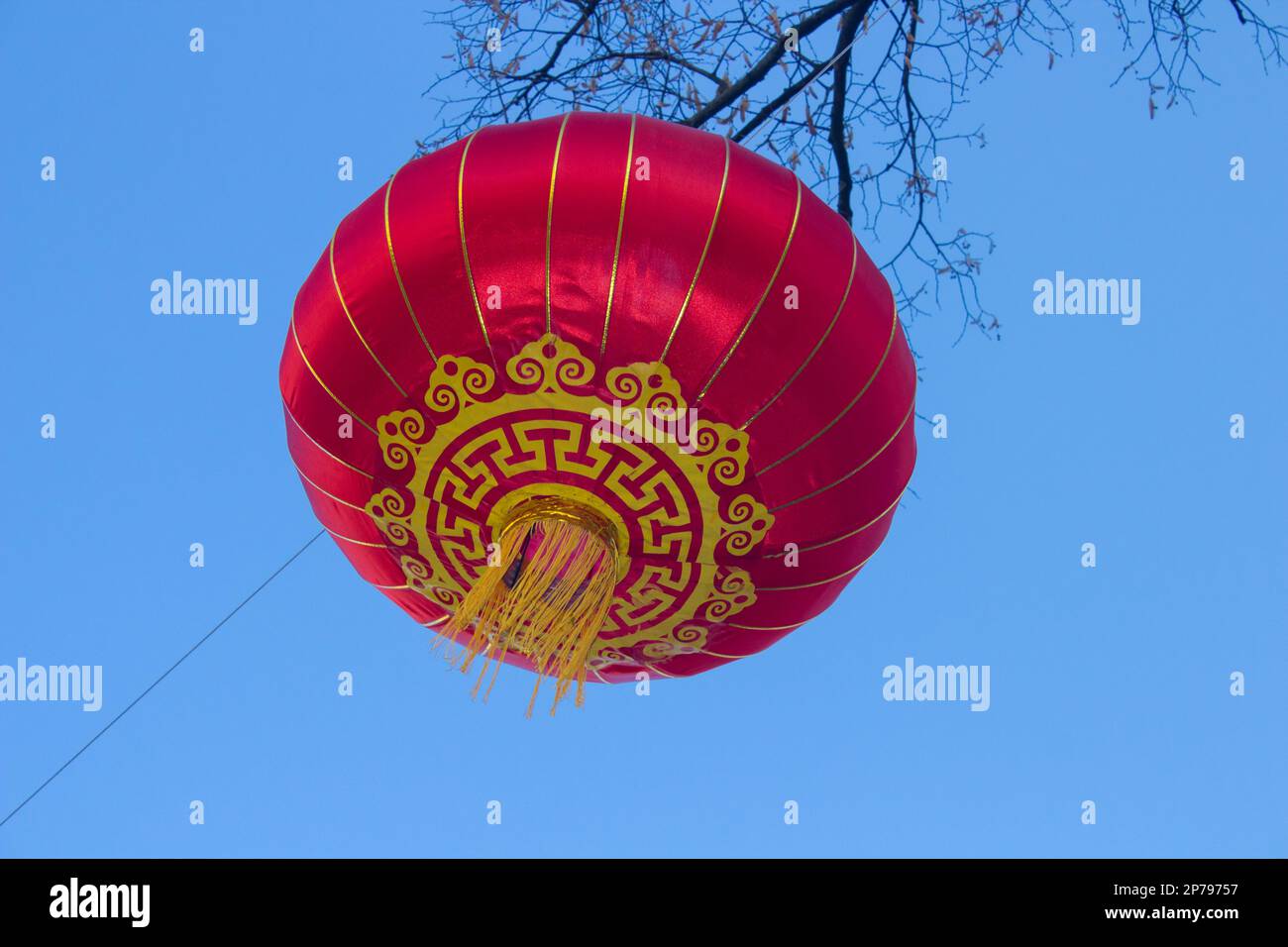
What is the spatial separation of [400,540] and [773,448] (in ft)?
4.18

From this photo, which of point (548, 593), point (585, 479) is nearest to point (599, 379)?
point (585, 479)

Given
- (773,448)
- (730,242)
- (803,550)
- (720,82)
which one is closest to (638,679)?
(803,550)

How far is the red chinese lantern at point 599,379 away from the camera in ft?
13.0

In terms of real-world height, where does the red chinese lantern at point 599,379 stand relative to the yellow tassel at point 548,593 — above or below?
above

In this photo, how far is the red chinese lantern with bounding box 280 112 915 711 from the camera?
3.96 m

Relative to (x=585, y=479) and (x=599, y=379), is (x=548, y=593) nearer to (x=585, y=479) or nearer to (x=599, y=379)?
(x=585, y=479)

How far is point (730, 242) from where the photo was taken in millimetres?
4000

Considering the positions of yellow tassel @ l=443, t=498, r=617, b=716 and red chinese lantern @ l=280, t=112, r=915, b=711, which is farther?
yellow tassel @ l=443, t=498, r=617, b=716

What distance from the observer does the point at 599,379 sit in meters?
3.99

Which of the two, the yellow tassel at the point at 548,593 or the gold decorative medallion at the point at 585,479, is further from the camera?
the yellow tassel at the point at 548,593

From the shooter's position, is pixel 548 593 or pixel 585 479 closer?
pixel 585 479

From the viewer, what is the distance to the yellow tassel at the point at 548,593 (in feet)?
14.2

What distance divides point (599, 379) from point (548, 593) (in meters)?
0.87

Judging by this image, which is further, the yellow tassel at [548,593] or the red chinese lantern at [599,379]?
the yellow tassel at [548,593]
